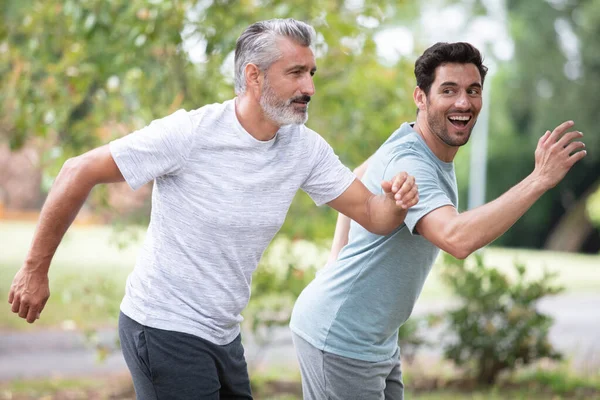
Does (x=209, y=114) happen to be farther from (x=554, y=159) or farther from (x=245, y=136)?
(x=554, y=159)

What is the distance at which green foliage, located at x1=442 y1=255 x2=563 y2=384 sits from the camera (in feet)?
22.6

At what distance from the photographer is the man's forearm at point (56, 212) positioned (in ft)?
9.33

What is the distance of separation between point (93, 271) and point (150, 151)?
13.1 metres

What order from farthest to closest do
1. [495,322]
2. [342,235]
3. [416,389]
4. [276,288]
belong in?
1. [416,389]
2. [495,322]
3. [276,288]
4. [342,235]

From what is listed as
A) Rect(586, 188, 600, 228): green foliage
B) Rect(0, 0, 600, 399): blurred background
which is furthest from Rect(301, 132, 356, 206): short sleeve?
Rect(586, 188, 600, 228): green foliage

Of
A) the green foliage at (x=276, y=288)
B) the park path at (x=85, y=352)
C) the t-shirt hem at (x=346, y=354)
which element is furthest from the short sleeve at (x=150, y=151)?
the park path at (x=85, y=352)

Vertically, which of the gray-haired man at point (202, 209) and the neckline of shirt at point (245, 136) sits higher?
the neckline of shirt at point (245, 136)

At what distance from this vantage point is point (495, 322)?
23.0ft

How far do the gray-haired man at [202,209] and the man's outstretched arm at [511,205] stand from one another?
19 cm

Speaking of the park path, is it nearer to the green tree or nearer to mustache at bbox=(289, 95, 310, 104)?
the green tree

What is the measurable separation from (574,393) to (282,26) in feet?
16.5

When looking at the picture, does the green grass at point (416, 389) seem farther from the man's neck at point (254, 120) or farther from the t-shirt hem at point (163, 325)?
the man's neck at point (254, 120)

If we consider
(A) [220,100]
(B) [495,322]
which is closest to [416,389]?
(B) [495,322]

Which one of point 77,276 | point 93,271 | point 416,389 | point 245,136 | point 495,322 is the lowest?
point 93,271
